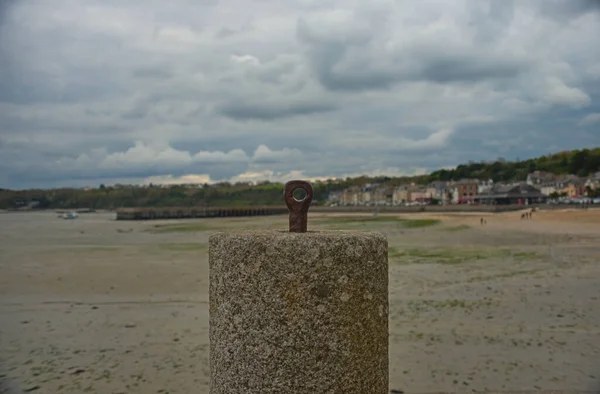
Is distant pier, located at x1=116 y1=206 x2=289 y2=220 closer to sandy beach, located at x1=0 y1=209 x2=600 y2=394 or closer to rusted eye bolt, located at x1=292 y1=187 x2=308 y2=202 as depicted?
sandy beach, located at x1=0 y1=209 x2=600 y2=394

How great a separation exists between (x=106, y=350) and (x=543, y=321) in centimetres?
728

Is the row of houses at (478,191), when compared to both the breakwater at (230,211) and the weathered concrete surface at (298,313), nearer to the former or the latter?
the breakwater at (230,211)

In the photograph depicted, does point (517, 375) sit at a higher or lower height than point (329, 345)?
lower

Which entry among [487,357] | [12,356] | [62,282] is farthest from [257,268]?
[62,282]

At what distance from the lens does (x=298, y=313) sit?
7.64 feet

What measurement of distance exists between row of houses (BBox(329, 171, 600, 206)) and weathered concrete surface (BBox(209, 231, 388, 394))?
101 meters

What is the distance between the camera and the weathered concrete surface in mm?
2332

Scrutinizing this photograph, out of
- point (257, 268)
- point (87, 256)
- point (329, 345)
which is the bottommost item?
point (87, 256)

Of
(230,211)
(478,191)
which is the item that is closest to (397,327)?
(230,211)

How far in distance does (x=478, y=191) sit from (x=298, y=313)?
119 m

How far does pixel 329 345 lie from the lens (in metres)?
2.35

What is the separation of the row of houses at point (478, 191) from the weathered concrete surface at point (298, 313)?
100617mm

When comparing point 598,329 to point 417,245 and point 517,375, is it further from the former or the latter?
point 417,245

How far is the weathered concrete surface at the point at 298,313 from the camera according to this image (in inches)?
91.8
